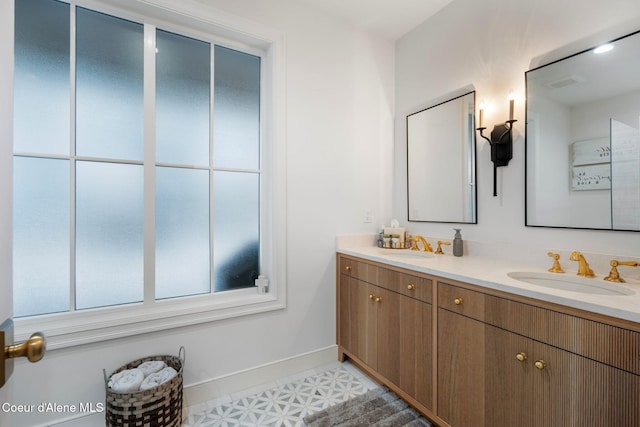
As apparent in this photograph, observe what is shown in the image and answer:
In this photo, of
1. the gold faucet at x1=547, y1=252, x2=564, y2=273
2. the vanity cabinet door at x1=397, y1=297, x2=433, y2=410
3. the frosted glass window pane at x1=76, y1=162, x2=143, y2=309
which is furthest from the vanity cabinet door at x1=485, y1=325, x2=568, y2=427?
the frosted glass window pane at x1=76, y1=162, x2=143, y2=309

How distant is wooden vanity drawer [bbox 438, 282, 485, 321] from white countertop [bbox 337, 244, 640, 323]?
52 mm

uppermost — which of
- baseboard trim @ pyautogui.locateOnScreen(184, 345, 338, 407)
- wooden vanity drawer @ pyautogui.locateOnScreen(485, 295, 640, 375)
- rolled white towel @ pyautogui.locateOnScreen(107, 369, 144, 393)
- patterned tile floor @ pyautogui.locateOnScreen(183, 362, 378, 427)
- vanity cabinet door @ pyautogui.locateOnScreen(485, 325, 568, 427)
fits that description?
wooden vanity drawer @ pyautogui.locateOnScreen(485, 295, 640, 375)

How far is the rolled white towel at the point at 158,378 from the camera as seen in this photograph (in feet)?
4.67

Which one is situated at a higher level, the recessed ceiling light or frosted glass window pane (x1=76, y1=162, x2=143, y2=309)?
the recessed ceiling light

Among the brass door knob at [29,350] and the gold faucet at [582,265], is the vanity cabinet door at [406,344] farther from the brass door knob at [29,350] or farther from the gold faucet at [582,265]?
the brass door knob at [29,350]

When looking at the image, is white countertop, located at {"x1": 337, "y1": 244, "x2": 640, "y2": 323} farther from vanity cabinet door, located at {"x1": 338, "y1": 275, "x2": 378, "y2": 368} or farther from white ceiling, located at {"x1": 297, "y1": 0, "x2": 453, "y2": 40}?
white ceiling, located at {"x1": 297, "y1": 0, "x2": 453, "y2": 40}

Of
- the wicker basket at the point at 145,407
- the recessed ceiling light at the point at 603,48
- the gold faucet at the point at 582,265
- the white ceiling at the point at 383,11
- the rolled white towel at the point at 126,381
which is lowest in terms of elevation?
the wicker basket at the point at 145,407

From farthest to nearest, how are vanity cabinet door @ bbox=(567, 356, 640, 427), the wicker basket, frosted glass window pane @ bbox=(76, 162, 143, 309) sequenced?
frosted glass window pane @ bbox=(76, 162, 143, 309)
the wicker basket
vanity cabinet door @ bbox=(567, 356, 640, 427)

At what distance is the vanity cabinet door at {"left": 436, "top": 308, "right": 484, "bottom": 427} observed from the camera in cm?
128

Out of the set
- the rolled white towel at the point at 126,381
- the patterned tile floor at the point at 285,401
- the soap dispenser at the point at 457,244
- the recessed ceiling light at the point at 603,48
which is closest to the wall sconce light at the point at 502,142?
the recessed ceiling light at the point at 603,48

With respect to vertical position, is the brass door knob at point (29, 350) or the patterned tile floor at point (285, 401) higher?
the brass door knob at point (29, 350)

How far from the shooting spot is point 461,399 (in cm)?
135

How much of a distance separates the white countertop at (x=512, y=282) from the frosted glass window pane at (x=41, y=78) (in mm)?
1875

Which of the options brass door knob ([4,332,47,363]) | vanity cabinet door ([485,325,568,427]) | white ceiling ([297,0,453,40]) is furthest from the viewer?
white ceiling ([297,0,453,40])
